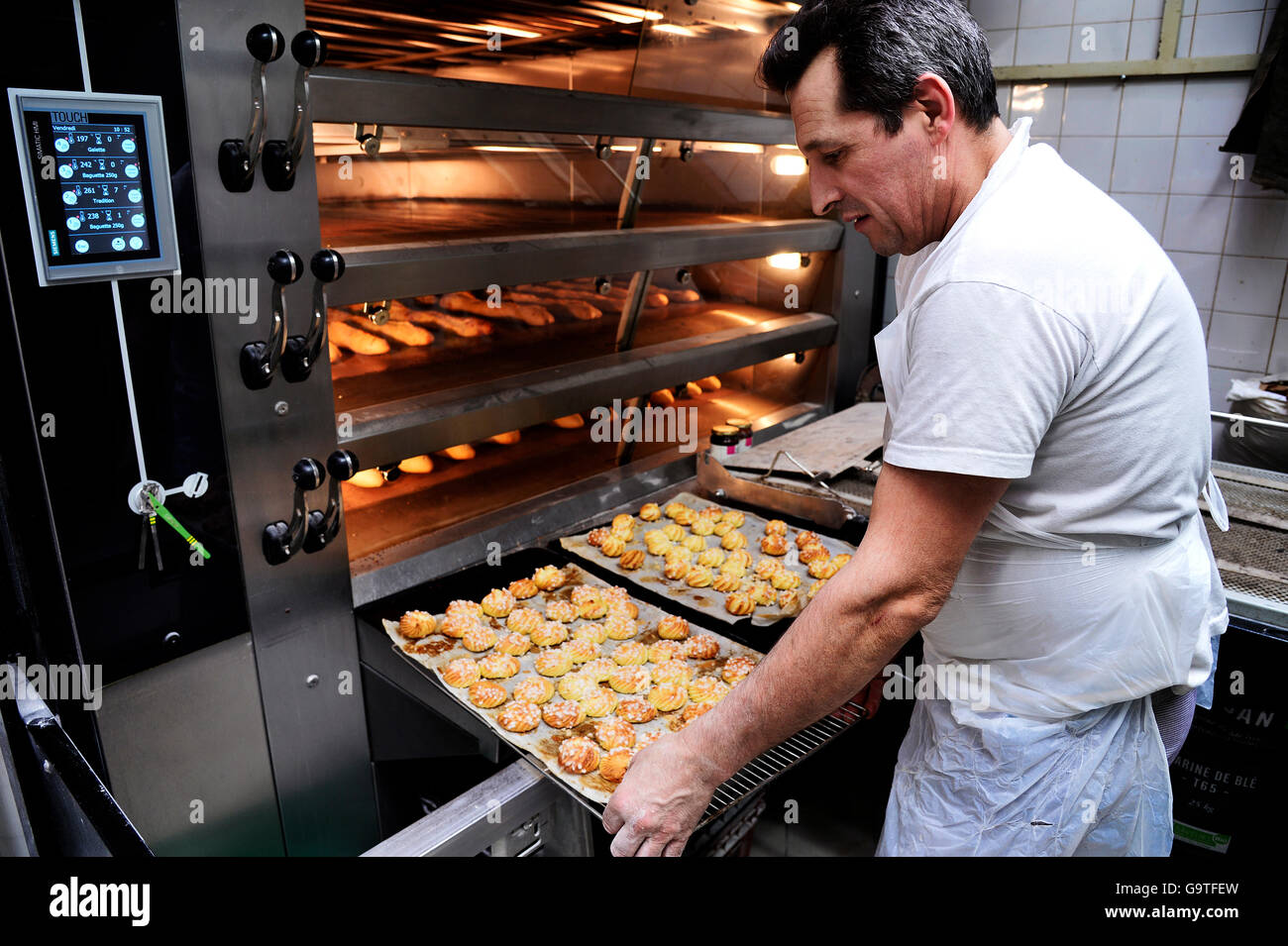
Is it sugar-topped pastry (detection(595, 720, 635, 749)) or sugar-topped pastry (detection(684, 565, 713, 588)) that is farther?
sugar-topped pastry (detection(684, 565, 713, 588))

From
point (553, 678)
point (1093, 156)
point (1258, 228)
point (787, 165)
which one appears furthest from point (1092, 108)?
point (553, 678)

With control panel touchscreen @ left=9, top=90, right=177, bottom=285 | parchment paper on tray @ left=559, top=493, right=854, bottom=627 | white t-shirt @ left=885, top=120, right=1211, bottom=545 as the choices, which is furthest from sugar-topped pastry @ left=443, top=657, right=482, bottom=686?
white t-shirt @ left=885, top=120, right=1211, bottom=545

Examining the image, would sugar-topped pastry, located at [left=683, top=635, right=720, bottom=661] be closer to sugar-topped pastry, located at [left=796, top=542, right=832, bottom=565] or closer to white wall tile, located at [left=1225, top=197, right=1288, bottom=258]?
sugar-topped pastry, located at [left=796, top=542, right=832, bottom=565]

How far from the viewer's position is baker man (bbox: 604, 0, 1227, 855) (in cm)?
108

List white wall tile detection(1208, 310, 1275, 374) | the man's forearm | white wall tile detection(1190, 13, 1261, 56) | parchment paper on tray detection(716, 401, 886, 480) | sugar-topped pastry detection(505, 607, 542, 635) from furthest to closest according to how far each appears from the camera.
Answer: white wall tile detection(1208, 310, 1275, 374) → white wall tile detection(1190, 13, 1261, 56) → parchment paper on tray detection(716, 401, 886, 480) → sugar-topped pastry detection(505, 607, 542, 635) → the man's forearm

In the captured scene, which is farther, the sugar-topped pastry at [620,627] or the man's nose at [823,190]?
the sugar-topped pastry at [620,627]

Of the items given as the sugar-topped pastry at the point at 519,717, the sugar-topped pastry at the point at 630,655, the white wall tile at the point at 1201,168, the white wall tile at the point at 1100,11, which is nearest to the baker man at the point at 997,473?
the sugar-topped pastry at the point at 519,717

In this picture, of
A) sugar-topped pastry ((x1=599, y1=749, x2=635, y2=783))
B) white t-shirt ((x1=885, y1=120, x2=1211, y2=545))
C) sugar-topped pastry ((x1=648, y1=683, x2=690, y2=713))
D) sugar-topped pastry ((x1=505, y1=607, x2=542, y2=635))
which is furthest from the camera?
sugar-topped pastry ((x1=505, y1=607, x2=542, y2=635))

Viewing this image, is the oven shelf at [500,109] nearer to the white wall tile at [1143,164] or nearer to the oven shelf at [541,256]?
the oven shelf at [541,256]

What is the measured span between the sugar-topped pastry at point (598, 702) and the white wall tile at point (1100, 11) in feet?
10.3

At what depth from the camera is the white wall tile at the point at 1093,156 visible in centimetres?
333

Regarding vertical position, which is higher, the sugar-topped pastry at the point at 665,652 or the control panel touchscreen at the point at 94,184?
the control panel touchscreen at the point at 94,184

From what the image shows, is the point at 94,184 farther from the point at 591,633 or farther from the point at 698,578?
the point at 698,578

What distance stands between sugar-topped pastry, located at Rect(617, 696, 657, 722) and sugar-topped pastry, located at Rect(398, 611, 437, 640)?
1.55 ft
